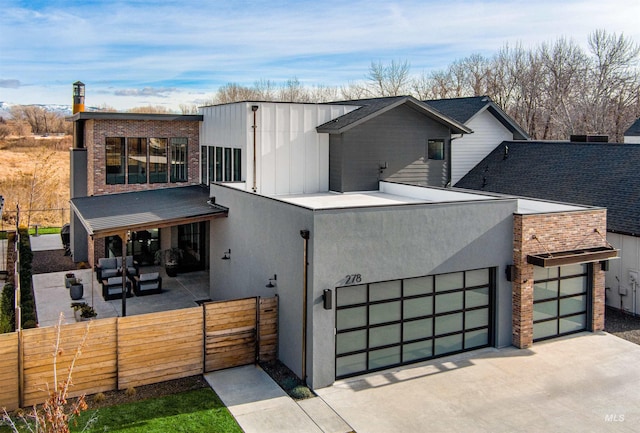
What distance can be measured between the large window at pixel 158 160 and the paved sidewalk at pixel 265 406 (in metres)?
11.8

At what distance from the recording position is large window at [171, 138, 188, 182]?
22.9 metres

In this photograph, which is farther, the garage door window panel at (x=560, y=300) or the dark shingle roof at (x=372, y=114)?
the dark shingle roof at (x=372, y=114)

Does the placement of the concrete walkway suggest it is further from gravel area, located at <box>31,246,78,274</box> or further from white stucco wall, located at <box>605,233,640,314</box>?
white stucco wall, located at <box>605,233,640,314</box>

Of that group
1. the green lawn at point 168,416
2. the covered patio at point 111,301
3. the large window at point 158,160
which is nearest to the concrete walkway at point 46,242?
the covered patio at point 111,301

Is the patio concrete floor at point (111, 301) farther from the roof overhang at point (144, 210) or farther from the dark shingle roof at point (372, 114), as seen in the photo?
the dark shingle roof at point (372, 114)

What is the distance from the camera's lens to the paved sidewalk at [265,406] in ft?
34.2

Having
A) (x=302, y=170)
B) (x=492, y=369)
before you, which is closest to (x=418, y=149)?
(x=302, y=170)

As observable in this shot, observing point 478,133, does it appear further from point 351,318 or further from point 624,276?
point 351,318

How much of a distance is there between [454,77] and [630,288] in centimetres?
4726

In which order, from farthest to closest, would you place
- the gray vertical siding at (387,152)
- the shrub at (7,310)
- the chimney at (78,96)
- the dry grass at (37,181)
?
the dry grass at (37,181) → the chimney at (78,96) → the gray vertical siding at (387,152) → the shrub at (7,310)

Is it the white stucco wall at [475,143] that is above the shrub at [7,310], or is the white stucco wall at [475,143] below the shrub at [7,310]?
above

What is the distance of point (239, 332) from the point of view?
13.0m

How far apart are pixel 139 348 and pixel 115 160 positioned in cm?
1193

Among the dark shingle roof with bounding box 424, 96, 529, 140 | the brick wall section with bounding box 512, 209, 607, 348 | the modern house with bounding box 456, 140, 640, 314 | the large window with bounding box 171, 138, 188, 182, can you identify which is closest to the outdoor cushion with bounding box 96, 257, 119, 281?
the large window with bounding box 171, 138, 188, 182
